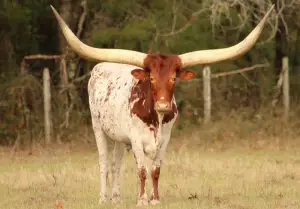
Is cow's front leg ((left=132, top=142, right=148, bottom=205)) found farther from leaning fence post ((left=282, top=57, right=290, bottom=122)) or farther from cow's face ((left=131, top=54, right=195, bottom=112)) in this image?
leaning fence post ((left=282, top=57, right=290, bottom=122))

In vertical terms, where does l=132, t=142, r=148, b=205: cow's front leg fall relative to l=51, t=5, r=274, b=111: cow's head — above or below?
below

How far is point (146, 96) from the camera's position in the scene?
9.16 meters

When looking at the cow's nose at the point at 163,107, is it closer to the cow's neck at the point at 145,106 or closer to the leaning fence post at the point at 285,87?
the cow's neck at the point at 145,106

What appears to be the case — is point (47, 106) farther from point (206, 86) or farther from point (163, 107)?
point (163, 107)

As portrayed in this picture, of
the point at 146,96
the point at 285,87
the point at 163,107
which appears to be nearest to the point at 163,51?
the point at 285,87

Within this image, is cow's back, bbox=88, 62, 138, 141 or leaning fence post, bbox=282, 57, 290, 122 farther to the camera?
leaning fence post, bbox=282, 57, 290, 122

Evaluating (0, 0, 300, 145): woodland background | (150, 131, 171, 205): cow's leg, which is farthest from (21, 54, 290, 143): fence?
(150, 131, 171, 205): cow's leg

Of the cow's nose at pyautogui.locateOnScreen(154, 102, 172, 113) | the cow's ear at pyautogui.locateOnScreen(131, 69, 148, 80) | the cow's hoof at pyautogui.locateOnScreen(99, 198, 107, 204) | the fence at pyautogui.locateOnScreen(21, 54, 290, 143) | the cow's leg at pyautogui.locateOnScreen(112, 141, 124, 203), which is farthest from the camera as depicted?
the fence at pyautogui.locateOnScreen(21, 54, 290, 143)

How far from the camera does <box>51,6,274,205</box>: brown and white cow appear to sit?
883cm

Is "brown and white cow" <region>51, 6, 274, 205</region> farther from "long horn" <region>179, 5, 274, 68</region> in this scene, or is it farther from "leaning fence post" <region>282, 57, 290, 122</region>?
"leaning fence post" <region>282, 57, 290, 122</region>

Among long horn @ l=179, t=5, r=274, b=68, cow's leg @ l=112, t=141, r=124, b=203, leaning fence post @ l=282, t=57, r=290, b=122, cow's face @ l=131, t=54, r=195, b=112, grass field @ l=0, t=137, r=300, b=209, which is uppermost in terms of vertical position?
long horn @ l=179, t=5, r=274, b=68

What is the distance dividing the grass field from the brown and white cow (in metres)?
0.61

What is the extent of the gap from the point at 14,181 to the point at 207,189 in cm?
291

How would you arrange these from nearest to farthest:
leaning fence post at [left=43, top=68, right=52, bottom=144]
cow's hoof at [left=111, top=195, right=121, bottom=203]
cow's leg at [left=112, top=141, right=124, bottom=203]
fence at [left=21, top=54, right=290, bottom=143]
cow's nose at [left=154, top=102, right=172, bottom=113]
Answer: cow's nose at [left=154, top=102, right=172, bottom=113] → cow's hoof at [left=111, top=195, right=121, bottom=203] → cow's leg at [left=112, top=141, right=124, bottom=203] → leaning fence post at [left=43, top=68, right=52, bottom=144] → fence at [left=21, top=54, right=290, bottom=143]
